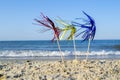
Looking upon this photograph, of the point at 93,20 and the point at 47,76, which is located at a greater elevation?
the point at 93,20

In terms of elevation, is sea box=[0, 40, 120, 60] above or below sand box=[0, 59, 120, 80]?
below

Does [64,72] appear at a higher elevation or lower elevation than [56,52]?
higher

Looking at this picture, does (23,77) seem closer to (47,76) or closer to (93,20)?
(47,76)

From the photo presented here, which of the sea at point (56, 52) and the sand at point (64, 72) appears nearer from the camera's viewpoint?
the sand at point (64, 72)

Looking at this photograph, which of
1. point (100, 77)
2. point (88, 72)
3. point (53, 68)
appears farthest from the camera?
point (53, 68)

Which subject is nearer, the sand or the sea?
the sand

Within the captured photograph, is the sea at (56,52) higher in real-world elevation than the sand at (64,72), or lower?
lower

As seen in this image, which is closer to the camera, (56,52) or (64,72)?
(64,72)

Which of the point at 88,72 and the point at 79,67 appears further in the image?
the point at 79,67

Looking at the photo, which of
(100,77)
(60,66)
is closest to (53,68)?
(60,66)

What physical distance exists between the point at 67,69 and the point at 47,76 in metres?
1.22

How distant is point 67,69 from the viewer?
11.1 meters

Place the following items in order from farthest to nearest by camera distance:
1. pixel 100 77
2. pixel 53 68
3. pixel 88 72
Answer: pixel 53 68 < pixel 88 72 < pixel 100 77

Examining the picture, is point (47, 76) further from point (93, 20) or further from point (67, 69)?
point (93, 20)
